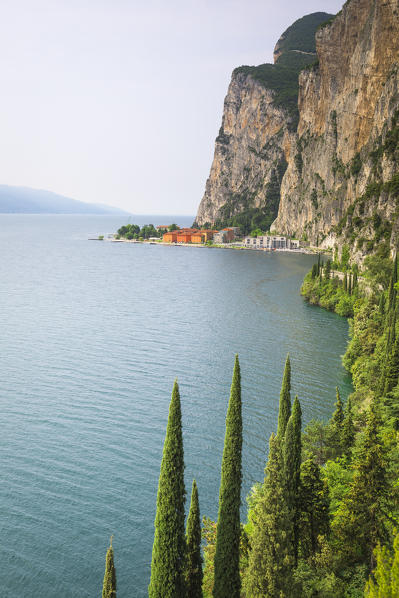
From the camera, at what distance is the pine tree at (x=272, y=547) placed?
16.2 metres

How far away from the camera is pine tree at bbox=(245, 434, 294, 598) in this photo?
16188 mm

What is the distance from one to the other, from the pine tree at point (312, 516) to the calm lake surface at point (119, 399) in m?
7.25

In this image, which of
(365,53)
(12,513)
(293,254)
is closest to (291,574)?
(12,513)

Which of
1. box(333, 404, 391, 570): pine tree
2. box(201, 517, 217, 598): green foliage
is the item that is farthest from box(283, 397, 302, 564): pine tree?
box(201, 517, 217, 598): green foliage

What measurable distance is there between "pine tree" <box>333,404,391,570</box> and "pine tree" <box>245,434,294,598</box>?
337 cm

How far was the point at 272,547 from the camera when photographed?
1658 centimetres

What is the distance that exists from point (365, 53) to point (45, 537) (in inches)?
5445

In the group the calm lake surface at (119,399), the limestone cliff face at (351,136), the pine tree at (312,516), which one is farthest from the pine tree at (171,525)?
the limestone cliff face at (351,136)

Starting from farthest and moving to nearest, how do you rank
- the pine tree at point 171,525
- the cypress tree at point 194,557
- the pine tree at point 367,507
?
1. the pine tree at point 367,507
2. the cypress tree at point 194,557
3. the pine tree at point 171,525

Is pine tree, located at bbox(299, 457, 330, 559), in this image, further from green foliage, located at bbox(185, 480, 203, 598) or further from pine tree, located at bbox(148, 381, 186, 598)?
pine tree, located at bbox(148, 381, 186, 598)

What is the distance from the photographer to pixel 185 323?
70.8 metres

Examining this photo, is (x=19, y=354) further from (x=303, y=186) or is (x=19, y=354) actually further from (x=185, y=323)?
(x=303, y=186)

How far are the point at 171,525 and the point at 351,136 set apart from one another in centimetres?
14509

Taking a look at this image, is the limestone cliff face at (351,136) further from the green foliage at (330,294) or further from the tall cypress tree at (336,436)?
the tall cypress tree at (336,436)
